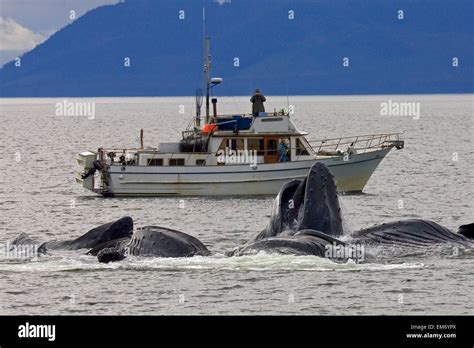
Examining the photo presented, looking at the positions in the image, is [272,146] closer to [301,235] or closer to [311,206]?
[311,206]

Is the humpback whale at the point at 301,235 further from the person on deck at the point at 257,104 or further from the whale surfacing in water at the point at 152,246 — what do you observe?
the person on deck at the point at 257,104

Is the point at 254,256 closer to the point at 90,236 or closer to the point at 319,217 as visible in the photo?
the point at 319,217

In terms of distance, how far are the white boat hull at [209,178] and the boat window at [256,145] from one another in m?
0.82

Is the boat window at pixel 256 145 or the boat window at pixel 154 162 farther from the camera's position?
the boat window at pixel 154 162

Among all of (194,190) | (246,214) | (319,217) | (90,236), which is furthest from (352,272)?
(194,190)

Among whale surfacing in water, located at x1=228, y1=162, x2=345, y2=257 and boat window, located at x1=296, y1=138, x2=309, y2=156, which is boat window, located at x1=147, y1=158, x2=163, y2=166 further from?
whale surfacing in water, located at x1=228, y1=162, x2=345, y2=257

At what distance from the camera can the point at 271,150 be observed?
5766 cm

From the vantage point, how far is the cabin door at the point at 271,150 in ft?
189

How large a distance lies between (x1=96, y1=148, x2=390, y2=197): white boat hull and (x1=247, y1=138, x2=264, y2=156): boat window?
0.82 metres

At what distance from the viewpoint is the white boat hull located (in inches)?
2254

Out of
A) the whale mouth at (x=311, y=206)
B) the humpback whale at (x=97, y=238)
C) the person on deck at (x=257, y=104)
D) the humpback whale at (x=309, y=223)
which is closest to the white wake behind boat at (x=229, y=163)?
the person on deck at (x=257, y=104)

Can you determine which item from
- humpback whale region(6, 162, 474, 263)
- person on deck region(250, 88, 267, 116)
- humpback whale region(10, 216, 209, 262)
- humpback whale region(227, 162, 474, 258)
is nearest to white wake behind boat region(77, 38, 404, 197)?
person on deck region(250, 88, 267, 116)
